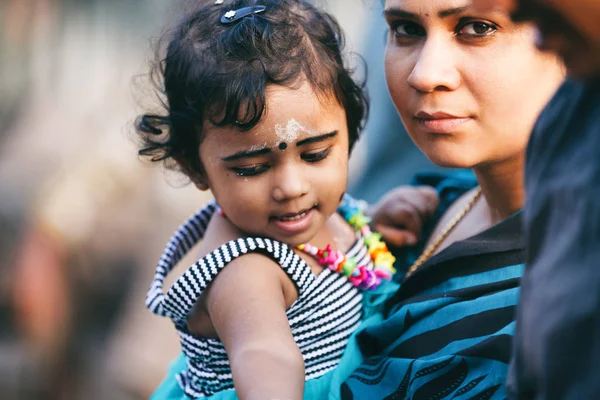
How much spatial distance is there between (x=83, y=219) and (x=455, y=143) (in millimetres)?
3188

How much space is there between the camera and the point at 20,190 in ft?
14.5

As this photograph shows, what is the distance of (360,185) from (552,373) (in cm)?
215

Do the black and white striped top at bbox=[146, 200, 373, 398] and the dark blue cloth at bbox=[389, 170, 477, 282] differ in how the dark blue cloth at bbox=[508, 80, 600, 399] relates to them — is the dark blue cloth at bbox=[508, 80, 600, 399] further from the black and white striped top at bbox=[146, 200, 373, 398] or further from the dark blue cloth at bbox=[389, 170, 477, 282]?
the dark blue cloth at bbox=[389, 170, 477, 282]

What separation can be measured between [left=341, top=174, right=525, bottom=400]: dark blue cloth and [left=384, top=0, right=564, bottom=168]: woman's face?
187 mm

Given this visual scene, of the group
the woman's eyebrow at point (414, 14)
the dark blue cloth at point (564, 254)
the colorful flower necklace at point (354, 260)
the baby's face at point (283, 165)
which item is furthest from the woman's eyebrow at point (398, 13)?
the dark blue cloth at point (564, 254)

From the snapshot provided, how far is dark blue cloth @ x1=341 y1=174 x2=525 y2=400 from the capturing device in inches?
52.0

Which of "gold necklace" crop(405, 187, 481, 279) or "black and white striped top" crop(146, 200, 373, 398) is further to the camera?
"gold necklace" crop(405, 187, 481, 279)

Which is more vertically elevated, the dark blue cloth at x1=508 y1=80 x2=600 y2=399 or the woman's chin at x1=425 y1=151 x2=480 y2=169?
the woman's chin at x1=425 y1=151 x2=480 y2=169

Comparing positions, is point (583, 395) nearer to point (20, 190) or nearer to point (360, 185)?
point (360, 185)

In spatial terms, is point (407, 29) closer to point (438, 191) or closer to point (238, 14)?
point (238, 14)

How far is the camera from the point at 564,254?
68cm

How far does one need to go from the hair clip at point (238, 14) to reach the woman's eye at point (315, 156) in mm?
318

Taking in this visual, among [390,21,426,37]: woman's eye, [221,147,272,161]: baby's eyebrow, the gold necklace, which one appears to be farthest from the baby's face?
the gold necklace

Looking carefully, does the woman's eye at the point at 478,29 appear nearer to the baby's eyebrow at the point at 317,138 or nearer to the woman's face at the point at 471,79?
the woman's face at the point at 471,79
